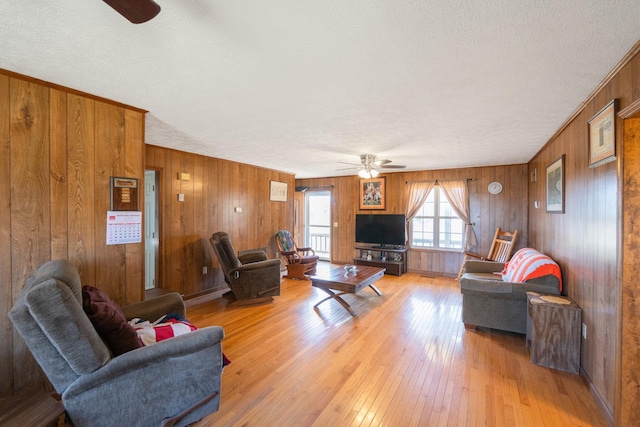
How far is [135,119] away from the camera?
2414 millimetres

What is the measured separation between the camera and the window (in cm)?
567

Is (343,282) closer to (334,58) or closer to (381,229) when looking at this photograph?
(334,58)

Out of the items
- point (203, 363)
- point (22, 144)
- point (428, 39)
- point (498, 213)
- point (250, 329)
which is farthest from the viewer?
point (498, 213)

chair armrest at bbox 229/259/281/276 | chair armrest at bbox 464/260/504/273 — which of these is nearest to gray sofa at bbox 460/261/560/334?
chair armrest at bbox 464/260/504/273

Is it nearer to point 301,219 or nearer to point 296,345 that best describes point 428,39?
point 296,345

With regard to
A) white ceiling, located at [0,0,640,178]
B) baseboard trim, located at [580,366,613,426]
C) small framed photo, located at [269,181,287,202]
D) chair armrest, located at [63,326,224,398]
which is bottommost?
baseboard trim, located at [580,366,613,426]

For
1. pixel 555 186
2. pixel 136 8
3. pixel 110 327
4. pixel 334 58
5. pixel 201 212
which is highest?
pixel 334 58

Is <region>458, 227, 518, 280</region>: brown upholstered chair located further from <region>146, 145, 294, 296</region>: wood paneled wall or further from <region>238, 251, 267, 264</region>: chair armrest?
<region>146, 145, 294, 296</region>: wood paneled wall

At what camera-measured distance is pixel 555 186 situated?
3.03 m

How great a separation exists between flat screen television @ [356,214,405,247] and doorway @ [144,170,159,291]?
413 centimetres

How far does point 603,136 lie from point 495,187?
361 cm

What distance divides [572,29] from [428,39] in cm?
69

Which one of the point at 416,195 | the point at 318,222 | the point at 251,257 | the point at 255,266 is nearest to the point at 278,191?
the point at 251,257

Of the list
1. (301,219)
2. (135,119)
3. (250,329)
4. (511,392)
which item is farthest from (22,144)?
(301,219)
